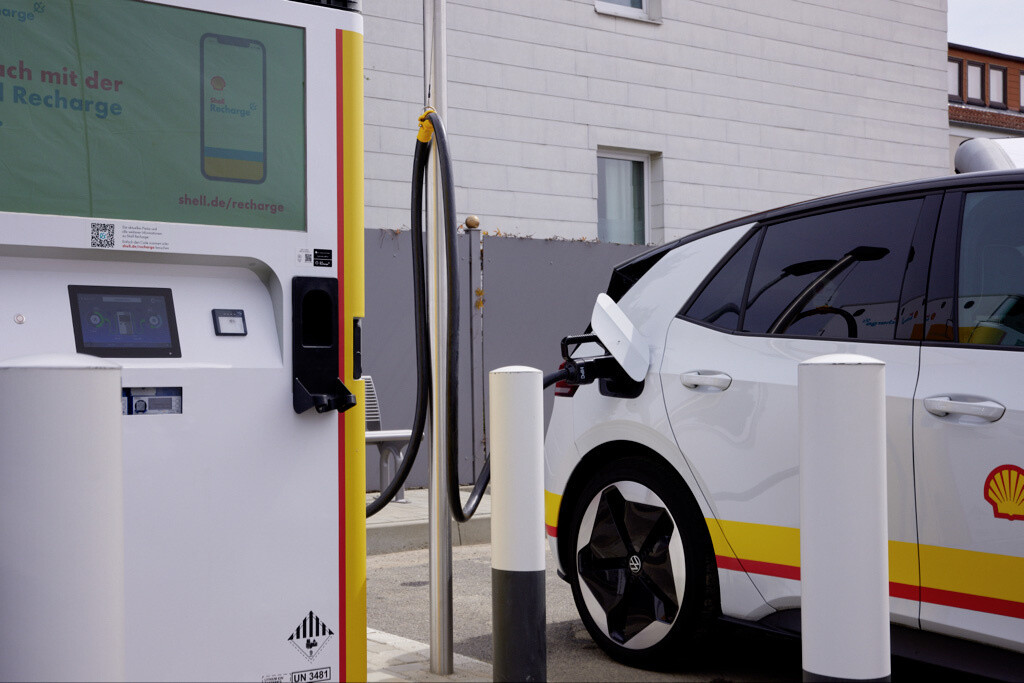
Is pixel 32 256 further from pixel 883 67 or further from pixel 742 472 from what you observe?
pixel 883 67

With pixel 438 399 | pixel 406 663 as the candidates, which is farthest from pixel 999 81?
pixel 406 663

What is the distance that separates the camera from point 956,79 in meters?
28.1

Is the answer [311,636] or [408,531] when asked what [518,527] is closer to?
[311,636]

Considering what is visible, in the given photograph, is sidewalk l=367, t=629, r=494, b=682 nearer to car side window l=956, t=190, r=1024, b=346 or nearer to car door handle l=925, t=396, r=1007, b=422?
car door handle l=925, t=396, r=1007, b=422

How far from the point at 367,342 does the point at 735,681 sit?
562 cm

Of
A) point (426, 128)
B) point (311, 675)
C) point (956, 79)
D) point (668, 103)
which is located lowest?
point (311, 675)

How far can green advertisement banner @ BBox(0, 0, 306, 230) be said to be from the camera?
9.16 feet

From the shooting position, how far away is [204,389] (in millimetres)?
2922

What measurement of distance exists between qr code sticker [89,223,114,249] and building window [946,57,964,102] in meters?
28.2

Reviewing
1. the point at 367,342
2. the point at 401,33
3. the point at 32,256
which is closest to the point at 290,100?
the point at 32,256

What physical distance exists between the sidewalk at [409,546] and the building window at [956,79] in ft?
75.7

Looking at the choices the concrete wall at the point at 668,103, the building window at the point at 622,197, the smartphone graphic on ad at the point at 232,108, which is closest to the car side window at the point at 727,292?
the smartphone graphic on ad at the point at 232,108

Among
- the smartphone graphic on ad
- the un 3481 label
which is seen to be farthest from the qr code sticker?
the un 3481 label

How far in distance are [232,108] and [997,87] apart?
3034 centimetres
